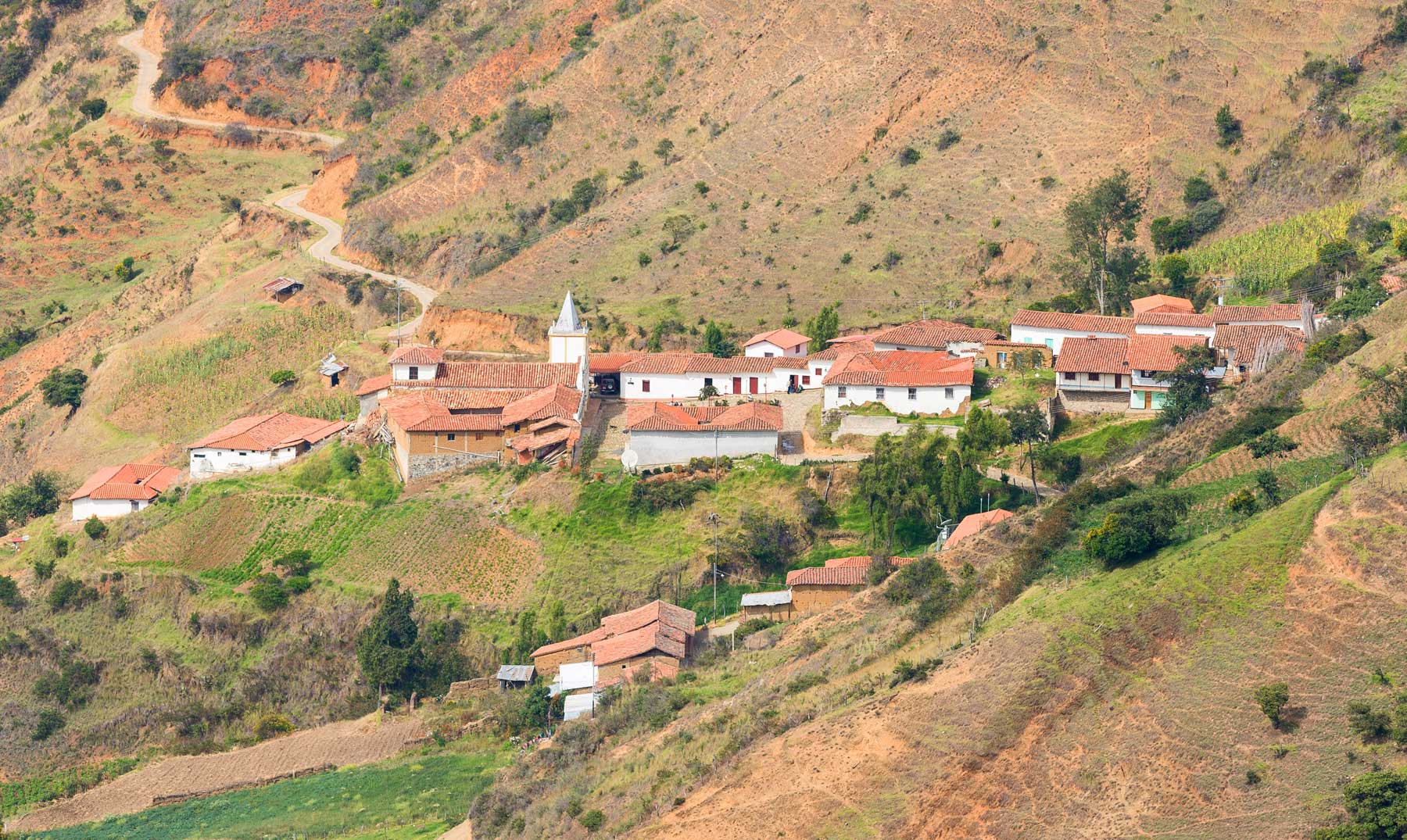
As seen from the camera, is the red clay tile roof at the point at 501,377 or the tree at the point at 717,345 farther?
the tree at the point at 717,345

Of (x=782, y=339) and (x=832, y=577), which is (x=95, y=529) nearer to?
(x=782, y=339)

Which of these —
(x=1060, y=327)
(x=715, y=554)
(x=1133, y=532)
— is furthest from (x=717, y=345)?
(x=1133, y=532)

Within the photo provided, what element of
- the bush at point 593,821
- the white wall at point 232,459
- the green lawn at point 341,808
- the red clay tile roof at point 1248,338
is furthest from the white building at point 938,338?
Answer: the bush at point 593,821

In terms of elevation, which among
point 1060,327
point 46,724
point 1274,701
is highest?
point 1060,327

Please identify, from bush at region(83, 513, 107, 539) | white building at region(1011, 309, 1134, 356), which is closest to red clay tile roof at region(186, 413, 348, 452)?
bush at region(83, 513, 107, 539)

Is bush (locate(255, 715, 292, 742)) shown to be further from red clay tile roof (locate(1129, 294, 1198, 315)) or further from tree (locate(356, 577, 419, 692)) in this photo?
red clay tile roof (locate(1129, 294, 1198, 315))

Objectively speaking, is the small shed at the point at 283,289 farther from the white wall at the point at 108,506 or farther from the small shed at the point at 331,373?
the white wall at the point at 108,506
